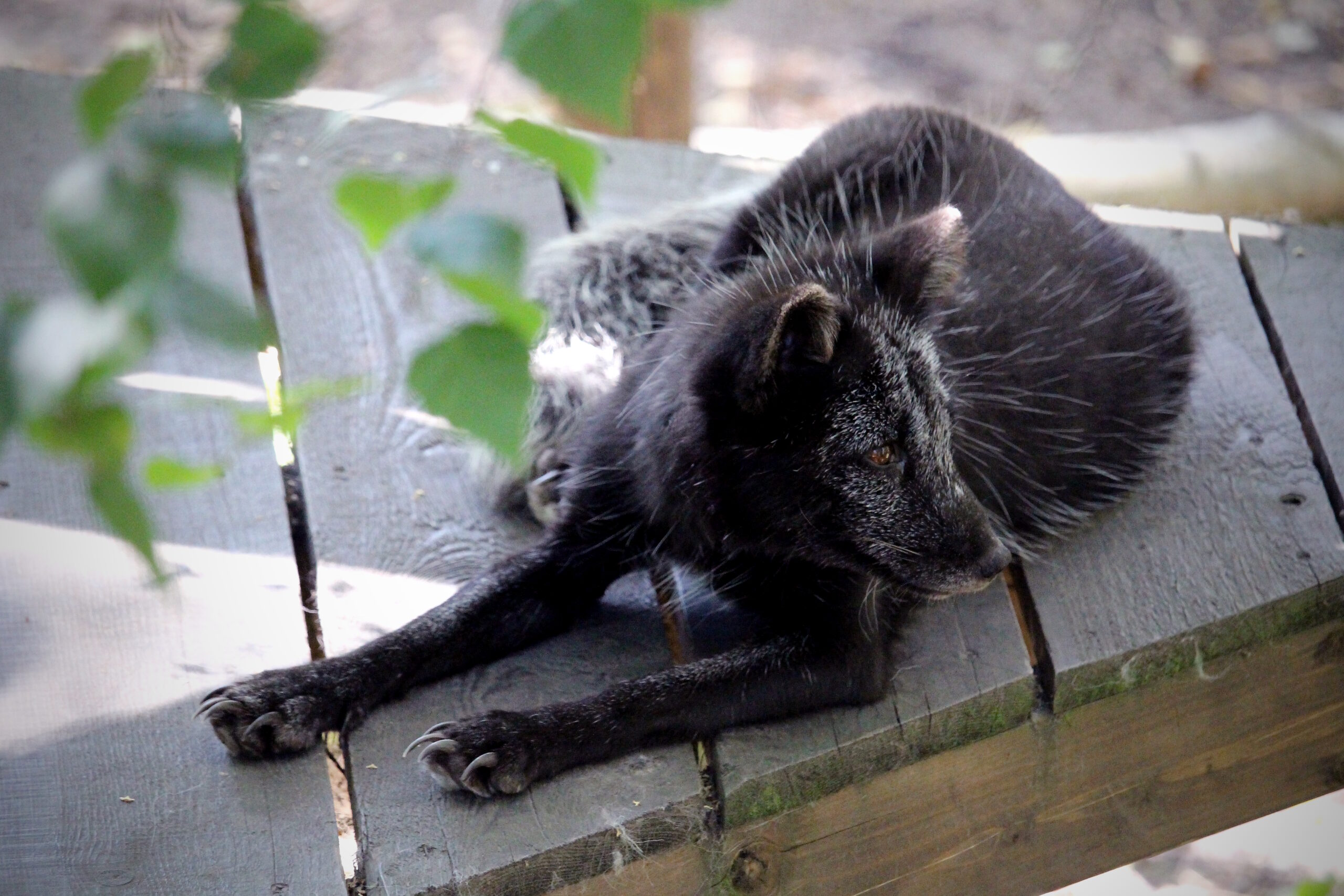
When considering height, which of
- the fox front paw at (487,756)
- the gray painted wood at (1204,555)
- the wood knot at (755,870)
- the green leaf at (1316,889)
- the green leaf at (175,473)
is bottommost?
the wood knot at (755,870)

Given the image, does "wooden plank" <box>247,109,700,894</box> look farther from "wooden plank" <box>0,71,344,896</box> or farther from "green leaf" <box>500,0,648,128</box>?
"green leaf" <box>500,0,648,128</box>

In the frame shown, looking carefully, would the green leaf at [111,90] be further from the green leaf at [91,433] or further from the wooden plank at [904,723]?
the wooden plank at [904,723]

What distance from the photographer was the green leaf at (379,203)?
997 mm

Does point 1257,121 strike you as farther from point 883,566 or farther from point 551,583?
point 551,583

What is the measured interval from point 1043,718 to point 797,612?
56 centimetres

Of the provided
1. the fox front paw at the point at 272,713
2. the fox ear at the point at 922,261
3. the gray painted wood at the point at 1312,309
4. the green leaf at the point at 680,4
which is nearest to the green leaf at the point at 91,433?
the green leaf at the point at 680,4

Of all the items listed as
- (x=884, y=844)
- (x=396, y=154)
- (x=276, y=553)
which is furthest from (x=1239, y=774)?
(x=396, y=154)

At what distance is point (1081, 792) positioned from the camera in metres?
2.86

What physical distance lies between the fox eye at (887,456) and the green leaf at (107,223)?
6.04ft

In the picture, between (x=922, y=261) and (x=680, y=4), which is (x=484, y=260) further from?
(x=922, y=261)

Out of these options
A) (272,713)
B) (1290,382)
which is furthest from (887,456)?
(1290,382)

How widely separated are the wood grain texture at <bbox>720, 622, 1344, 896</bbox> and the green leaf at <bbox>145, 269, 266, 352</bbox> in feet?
5.92

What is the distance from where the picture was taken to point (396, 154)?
12.6ft

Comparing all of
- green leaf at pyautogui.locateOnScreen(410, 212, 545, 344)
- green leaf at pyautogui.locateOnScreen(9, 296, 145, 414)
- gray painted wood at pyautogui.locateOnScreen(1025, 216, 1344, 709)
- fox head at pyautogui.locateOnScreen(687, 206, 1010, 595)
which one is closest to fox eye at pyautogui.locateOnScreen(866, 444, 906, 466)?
fox head at pyautogui.locateOnScreen(687, 206, 1010, 595)
